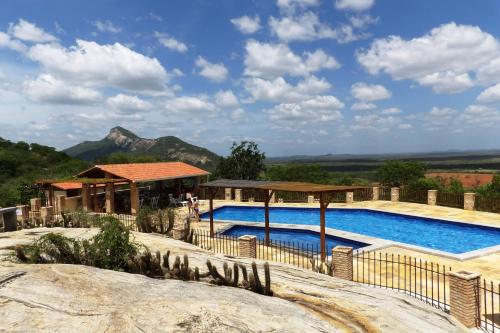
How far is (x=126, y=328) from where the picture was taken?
17.2ft

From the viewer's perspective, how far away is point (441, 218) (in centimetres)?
2286

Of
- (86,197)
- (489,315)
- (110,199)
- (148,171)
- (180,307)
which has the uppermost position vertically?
(148,171)

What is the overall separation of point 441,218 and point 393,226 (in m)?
3.00

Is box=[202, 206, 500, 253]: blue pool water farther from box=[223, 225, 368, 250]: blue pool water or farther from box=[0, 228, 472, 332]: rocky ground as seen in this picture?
box=[0, 228, 472, 332]: rocky ground

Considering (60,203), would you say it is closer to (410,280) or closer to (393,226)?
(393,226)

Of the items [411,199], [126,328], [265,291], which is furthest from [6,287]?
[411,199]

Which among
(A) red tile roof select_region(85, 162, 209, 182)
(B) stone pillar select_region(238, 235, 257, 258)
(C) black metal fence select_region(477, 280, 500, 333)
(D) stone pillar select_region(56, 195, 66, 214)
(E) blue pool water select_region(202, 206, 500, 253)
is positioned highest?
(A) red tile roof select_region(85, 162, 209, 182)

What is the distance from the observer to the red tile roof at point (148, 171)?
27047 millimetres

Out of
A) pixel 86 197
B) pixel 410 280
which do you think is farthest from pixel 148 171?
pixel 410 280

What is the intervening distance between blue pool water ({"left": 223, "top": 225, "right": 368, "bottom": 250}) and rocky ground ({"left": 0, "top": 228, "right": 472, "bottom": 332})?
1093 centimetres

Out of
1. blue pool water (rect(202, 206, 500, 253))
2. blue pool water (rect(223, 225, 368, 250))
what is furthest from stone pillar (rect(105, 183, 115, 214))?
blue pool water (rect(223, 225, 368, 250))

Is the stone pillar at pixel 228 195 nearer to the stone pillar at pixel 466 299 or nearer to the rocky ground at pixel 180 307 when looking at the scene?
the rocky ground at pixel 180 307

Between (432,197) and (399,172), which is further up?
(399,172)

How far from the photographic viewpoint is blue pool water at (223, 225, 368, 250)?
1966cm
